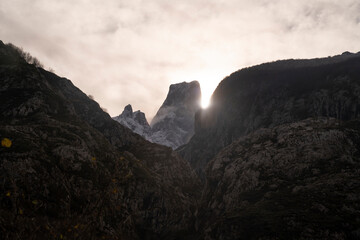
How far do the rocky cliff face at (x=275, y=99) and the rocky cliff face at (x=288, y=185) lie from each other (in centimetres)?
1712

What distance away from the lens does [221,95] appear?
130m

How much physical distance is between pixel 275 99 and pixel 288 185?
184 feet

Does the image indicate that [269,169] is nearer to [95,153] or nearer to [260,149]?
[260,149]

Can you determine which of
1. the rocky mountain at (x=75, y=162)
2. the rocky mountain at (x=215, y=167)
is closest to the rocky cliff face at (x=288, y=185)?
the rocky mountain at (x=215, y=167)

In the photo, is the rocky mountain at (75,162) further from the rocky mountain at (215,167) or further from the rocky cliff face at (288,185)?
the rocky cliff face at (288,185)

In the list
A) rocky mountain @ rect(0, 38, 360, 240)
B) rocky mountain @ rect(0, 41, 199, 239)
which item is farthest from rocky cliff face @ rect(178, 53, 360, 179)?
rocky mountain @ rect(0, 41, 199, 239)

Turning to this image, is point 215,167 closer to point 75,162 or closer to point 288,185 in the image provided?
point 288,185

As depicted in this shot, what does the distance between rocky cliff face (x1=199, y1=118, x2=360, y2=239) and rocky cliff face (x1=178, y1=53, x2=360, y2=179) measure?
56.2 ft

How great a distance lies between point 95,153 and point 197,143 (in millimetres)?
82157

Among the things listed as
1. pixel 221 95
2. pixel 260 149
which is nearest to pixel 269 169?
pixel 260 149

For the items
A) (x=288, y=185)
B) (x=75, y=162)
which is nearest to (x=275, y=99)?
(x=288, y=185)

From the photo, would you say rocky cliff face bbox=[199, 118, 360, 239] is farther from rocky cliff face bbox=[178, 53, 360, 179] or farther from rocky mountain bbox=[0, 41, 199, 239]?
rocky cliff face bbox=[178, 53, 360, 179]

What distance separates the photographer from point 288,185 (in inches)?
1695

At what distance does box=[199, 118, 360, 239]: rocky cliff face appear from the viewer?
30.5m
